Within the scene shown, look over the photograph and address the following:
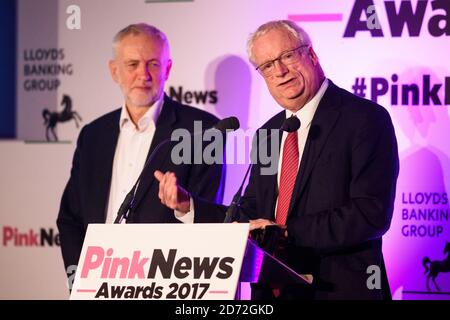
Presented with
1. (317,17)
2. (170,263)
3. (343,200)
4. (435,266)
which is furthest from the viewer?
(317,17)

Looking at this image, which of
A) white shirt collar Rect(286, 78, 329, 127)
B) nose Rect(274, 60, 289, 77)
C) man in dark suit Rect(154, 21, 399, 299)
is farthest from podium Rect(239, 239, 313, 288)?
nose Rect(274, 60, 289, 77)

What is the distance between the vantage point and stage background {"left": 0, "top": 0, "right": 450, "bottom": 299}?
5578 millimetres

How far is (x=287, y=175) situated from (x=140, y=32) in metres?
1.68

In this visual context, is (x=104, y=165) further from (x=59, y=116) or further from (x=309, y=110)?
(x=309, y=110)

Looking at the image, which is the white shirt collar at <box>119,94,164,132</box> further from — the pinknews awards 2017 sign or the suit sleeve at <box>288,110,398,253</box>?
the pinknews awards 2017 sign

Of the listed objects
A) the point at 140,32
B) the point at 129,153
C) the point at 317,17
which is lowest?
the point at 129,153

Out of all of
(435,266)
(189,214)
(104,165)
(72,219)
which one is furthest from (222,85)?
(435,266)

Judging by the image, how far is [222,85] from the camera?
6031 millimetres

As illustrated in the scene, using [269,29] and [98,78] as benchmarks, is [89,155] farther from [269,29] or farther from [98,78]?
[269,29]

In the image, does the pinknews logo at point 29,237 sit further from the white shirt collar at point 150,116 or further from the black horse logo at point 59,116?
the white shirt collar at point 150,116

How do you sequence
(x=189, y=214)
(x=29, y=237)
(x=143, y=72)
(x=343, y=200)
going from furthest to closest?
(x=29, y=237), (x=143, y=72), (x=189, y=214), (x=343, y=200)

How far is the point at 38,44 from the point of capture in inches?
251

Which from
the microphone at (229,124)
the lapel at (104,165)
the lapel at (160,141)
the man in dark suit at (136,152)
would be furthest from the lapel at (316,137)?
the lapel at (104,165)
